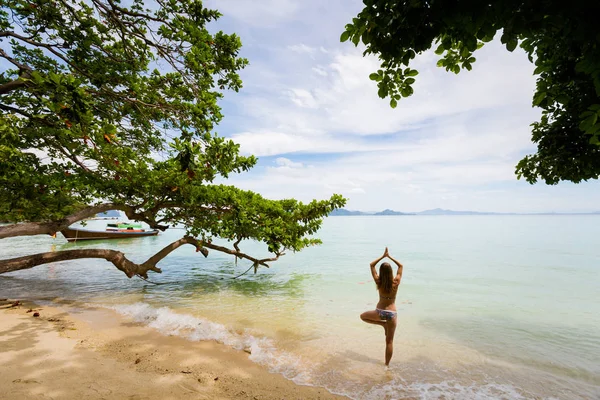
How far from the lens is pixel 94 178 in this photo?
8773mm

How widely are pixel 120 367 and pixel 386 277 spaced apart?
4959mm

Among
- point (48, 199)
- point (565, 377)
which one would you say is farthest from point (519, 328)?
point (48, 199)

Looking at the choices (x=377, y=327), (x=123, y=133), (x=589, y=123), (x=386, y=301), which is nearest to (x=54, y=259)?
(x=123, y=133)

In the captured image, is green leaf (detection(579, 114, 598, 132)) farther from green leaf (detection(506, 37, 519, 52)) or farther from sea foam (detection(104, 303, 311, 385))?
sea foam (detection(104, 303, 311, 385))

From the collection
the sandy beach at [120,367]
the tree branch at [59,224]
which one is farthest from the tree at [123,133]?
the sandy beach at [120,367]

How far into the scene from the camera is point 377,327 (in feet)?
26.8

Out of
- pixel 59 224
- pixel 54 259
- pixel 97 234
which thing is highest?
pixel 59 224

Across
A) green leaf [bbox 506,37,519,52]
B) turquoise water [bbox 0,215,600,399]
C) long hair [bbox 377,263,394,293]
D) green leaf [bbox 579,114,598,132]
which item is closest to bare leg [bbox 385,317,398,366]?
turquoise water [bbox 0,215,600,399]

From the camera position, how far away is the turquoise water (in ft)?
18.3

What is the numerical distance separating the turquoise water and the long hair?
1.70m

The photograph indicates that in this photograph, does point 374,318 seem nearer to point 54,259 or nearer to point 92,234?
point 54,259

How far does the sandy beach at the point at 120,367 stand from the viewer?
4109 mm

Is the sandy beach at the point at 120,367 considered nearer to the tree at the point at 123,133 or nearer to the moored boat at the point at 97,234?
the tree at the point at 123,133

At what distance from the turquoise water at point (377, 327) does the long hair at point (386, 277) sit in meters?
1.70
